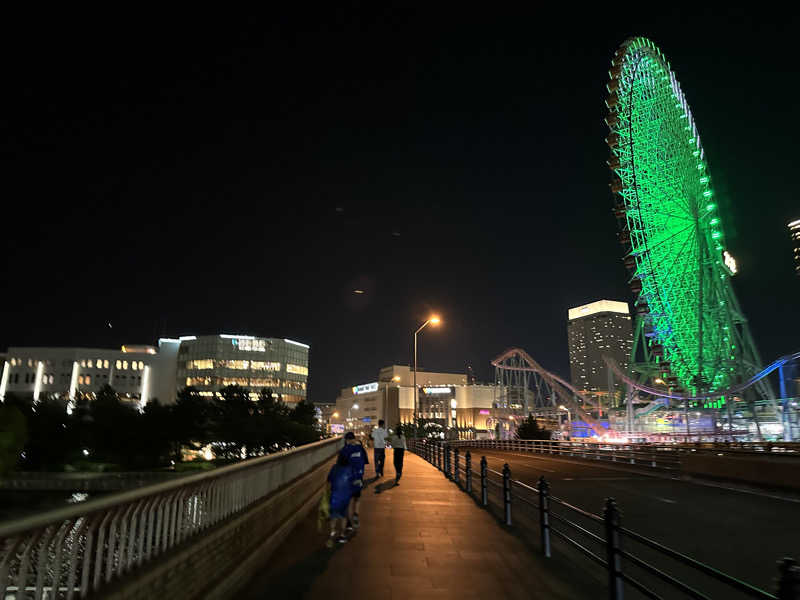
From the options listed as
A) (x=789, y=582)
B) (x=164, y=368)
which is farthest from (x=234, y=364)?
(x=789, y=582)

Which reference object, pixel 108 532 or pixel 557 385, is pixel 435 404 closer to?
pixel 557 385

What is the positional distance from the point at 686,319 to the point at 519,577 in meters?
56.2

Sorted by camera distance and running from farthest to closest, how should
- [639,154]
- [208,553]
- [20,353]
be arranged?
[20,353] → [639,154] → [208,553]

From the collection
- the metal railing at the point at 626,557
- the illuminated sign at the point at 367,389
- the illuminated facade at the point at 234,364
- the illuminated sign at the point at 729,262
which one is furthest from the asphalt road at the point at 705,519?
the illuminated sign at the point at 367,389

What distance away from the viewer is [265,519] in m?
8.89

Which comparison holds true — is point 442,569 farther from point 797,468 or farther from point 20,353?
point 20,353

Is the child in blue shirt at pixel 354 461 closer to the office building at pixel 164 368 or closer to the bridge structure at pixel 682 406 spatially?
the bridge structure at pixel 682 406

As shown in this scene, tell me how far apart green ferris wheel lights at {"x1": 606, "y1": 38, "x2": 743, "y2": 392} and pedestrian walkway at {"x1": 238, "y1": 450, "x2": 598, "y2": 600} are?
44.4 m

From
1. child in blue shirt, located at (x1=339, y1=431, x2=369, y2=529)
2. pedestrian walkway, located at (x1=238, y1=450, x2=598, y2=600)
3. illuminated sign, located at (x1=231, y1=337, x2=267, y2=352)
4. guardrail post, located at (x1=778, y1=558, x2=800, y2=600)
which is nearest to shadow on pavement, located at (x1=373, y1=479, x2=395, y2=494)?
pedestrian walkway, located at (x1=238, y1=450, x2=598, y2=600)

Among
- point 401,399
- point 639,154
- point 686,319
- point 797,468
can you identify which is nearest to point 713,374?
point 686,319

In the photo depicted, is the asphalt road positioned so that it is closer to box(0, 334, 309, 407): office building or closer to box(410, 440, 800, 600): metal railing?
box(410, 440, 800, 600): metal railing

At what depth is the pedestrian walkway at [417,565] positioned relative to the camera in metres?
6.68

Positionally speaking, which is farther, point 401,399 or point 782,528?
point 401,399

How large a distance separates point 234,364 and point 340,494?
399 ft
